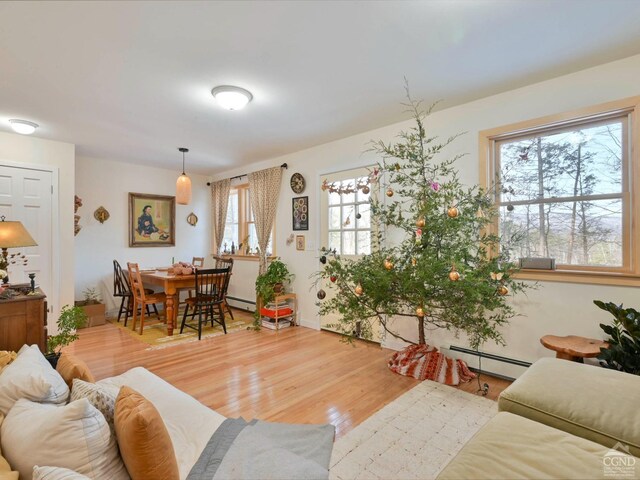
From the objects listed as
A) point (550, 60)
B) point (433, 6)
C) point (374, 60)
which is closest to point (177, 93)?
point (374, 60)

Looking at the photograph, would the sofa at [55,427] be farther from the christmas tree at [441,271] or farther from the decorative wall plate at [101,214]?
the decorative wall plate at [101,214]

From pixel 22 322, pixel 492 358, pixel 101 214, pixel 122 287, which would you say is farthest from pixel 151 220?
pixel 492 358

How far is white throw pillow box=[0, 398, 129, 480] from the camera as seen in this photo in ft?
3.04

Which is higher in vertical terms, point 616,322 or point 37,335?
point 616,322

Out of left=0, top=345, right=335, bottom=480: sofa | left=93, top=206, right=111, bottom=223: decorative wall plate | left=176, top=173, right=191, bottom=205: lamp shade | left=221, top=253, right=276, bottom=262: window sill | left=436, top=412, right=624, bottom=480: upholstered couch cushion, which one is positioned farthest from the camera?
left=221, top=253, right=276, bottom=262: window sill

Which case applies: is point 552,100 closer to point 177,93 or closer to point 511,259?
point 511,259

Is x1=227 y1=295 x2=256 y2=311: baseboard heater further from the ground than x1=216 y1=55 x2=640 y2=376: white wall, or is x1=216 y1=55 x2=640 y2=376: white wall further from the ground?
x1=216 y1=55 x2=640 y2=376: white wall

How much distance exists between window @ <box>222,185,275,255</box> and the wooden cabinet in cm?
316

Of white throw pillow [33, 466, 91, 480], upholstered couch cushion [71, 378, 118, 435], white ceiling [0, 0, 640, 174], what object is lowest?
white throw pillow [33, 466, 91, 480]

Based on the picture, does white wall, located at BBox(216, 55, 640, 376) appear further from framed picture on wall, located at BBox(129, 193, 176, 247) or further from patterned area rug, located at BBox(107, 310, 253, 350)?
framed picture on wall, located at BBox(129, 193, 176, 247)

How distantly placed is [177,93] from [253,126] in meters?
0.97

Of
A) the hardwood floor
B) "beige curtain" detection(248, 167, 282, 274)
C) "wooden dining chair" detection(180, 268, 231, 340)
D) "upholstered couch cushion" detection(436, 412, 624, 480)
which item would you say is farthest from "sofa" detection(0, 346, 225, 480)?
"beige curtain" detection(248, 167, 282, 274)

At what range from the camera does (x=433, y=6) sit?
174 cm

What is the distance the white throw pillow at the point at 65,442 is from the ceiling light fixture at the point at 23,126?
12.2 feet
